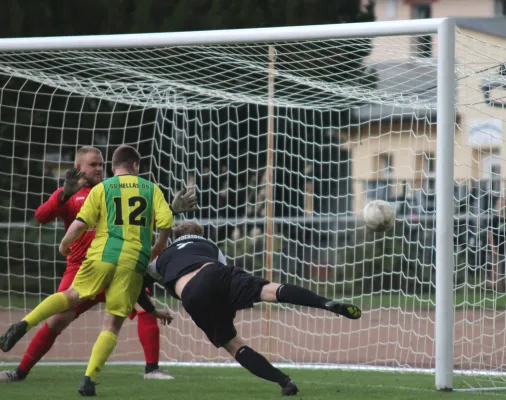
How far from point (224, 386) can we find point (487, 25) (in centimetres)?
2486

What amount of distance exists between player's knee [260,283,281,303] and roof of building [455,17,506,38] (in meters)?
22.9

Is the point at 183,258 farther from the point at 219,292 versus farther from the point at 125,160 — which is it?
the point at 125,160

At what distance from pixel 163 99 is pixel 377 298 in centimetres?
461

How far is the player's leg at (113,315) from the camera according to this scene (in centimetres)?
645

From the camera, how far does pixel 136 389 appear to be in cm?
702

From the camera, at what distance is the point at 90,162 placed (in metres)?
7.41

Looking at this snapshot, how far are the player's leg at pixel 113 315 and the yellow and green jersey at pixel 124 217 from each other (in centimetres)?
9

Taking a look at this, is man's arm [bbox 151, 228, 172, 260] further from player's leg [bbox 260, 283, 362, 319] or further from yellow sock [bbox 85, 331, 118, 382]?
player's leg [bbox 260, 283, 362, 319]

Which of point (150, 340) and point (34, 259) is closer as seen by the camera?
point (150, 340)

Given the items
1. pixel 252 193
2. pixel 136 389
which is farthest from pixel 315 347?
pixel 252 193

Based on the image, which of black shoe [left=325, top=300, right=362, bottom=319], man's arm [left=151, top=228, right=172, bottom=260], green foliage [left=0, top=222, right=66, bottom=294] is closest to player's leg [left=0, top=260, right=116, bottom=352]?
man's arm [left=151, top=228, right=172, bottom=260]

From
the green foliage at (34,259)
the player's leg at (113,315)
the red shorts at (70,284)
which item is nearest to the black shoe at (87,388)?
the player's leg at (113,315)

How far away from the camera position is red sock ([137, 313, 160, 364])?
7.80 meters

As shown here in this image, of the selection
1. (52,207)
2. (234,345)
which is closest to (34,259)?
(52,207)
